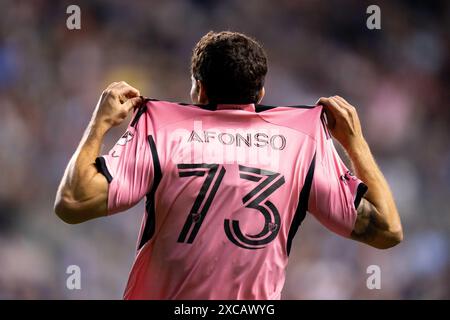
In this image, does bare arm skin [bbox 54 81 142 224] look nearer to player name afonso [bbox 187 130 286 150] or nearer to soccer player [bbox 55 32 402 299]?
soccer player [bbox 55 32 402 299]

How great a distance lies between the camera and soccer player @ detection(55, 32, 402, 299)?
2041 mm

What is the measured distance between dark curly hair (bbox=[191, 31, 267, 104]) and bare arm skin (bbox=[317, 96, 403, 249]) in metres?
0.27

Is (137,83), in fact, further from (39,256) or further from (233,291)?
(233,291)

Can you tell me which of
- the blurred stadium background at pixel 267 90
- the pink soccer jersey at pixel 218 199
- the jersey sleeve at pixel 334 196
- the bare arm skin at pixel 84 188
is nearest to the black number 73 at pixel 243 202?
the pink soccer jersey at pixel 218 199

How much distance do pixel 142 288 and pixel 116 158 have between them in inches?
14.7

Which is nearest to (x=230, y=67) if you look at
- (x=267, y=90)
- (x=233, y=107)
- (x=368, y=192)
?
(x=233, y=107)

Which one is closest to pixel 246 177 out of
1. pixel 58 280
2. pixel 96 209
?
pixel 96 209

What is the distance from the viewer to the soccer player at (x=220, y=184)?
2041mm

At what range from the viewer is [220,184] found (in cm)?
206

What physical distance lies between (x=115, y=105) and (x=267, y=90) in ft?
14.9

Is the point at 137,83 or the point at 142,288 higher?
the point at 137,83

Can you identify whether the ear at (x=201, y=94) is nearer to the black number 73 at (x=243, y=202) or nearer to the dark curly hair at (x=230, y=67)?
the dark curly hair at (x=230, y=67)

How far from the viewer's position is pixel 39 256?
6270 mm

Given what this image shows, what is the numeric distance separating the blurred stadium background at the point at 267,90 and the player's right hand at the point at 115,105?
13.8 ft
